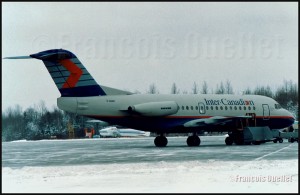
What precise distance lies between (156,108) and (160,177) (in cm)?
1834

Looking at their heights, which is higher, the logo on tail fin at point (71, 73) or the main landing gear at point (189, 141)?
the logo on tail fin at point (71, 73)

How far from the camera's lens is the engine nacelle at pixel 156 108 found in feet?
109

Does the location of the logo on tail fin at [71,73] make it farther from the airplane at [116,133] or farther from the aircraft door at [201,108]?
the airplane at [116,133]

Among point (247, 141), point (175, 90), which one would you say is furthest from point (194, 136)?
point (175, 90)

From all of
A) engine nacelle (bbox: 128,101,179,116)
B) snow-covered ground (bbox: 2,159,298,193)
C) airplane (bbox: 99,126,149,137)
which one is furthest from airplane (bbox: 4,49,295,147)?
airplane (bbox: 99,126,149,137)

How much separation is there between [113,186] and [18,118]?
66749mm

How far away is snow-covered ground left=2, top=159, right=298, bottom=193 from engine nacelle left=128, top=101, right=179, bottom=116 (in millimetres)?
12822

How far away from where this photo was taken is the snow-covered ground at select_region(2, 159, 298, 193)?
532 inches

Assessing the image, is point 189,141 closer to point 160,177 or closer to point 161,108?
point 161,108

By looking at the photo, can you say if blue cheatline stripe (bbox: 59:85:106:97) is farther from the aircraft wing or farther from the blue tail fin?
the aircraft wing

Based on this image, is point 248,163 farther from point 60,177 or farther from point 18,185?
point 18,185

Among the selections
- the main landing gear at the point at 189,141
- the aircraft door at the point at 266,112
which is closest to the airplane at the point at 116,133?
the aircraft door at the point at 266,112

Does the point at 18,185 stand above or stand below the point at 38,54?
below

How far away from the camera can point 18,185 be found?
14.6 meters
